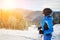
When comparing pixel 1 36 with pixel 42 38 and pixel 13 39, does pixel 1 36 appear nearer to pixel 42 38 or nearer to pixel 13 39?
pixel 13 39

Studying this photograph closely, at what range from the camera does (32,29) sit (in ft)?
7.39

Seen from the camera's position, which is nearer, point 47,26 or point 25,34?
point 47,26

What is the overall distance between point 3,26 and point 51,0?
2.52 feet

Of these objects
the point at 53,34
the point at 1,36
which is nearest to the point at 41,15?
the point at 53,34

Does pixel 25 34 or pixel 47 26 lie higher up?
pixel 47 26

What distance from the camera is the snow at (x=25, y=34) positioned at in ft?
7.18

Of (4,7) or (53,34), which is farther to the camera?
(4,7)

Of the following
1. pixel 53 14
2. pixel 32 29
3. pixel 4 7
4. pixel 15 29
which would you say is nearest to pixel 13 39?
pixel 15 29

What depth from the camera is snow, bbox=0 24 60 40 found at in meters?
2.19

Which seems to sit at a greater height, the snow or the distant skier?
the distant skier

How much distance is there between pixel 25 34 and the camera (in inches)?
89.5

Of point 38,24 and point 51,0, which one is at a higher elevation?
point 51,0

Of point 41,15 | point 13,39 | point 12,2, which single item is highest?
point 12,2

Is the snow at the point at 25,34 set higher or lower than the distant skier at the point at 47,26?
lower
